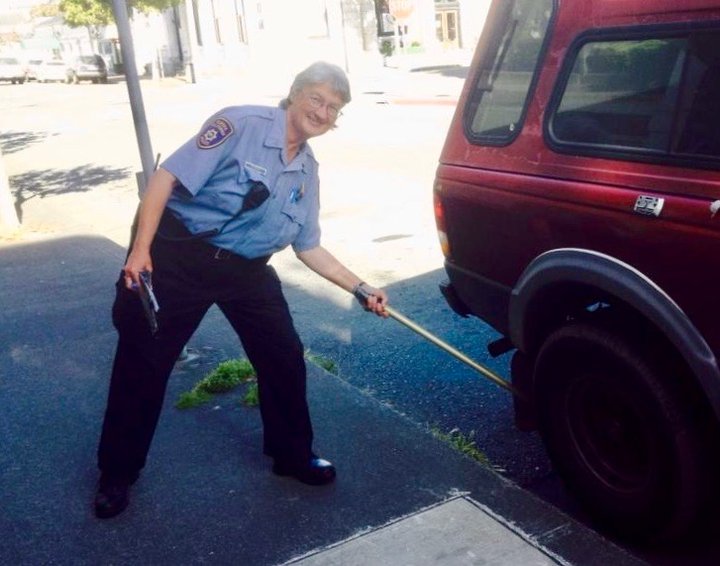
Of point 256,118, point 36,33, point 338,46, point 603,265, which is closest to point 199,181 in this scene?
point 256,118

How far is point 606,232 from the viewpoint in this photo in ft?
9.68

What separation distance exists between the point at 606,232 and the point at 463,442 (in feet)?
4.57

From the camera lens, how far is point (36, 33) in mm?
83750

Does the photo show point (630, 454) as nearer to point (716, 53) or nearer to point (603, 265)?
point (603, 265)

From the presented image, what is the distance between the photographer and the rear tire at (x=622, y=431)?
2834 mm

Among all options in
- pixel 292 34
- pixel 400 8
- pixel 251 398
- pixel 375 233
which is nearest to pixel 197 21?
pixel 292 34

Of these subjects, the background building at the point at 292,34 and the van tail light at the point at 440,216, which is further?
the background building at the point at 292,34

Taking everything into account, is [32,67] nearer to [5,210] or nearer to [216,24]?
[216,24]

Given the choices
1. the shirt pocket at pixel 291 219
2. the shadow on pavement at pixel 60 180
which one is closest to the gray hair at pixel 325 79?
the shirt pocket at pixel 291 219

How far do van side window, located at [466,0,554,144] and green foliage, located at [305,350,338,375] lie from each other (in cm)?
188

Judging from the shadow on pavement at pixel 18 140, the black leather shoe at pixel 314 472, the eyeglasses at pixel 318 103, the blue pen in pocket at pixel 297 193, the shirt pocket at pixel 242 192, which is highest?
the eyeglasses at pixel 318 103

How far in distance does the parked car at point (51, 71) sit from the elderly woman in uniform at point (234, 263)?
48.7m

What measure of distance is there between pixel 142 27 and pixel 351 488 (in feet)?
157

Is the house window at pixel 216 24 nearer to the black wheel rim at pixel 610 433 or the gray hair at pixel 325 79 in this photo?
the gray hair at pixel 325 79
